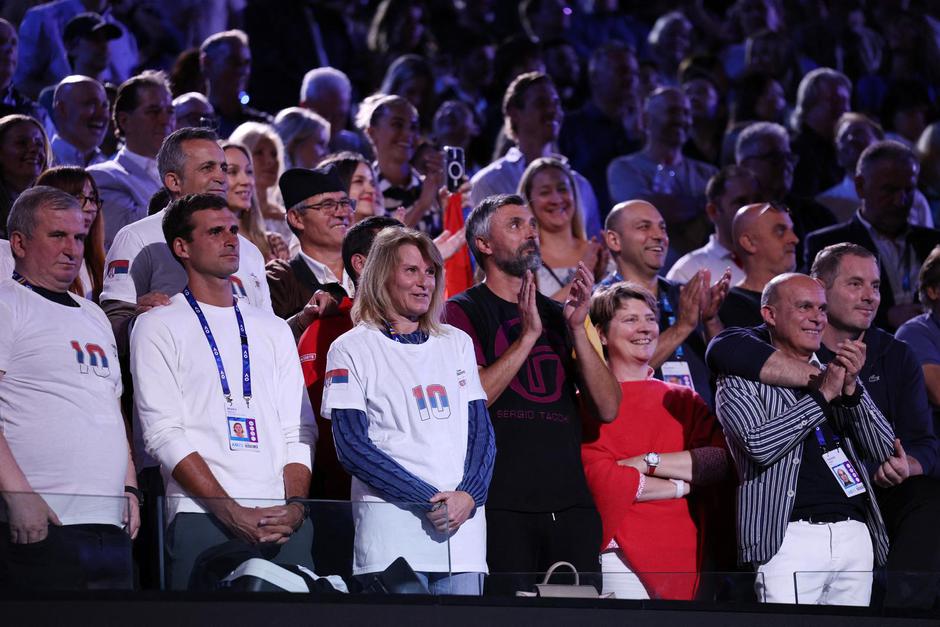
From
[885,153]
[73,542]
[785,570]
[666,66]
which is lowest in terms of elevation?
[785,570]

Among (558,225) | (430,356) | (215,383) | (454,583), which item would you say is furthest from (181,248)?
(558,225)

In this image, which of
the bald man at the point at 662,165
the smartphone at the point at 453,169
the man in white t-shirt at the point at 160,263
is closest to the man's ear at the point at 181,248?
the man in white t-shirt at the point at 160,263

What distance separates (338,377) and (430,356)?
0.35 metres

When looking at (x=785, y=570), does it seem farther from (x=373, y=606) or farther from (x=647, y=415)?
(x=373, y=606)

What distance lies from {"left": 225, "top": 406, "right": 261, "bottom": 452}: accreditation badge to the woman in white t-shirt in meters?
0.26

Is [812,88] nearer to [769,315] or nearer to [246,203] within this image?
[769,315]

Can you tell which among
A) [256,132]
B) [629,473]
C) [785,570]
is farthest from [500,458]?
[256,132]

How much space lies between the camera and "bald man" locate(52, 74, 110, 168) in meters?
7.58

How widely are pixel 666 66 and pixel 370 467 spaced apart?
8.58m

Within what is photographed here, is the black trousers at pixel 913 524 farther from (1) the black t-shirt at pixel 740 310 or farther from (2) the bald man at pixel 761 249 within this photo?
(2) the bald man at pixel 761 249

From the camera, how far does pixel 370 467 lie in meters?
4.85

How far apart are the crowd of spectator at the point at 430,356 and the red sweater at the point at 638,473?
0.04 ft

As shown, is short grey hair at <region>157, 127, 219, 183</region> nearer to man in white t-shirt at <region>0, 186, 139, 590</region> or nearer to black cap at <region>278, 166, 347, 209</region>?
black cap at <region>278, 166, 347, 209</region>

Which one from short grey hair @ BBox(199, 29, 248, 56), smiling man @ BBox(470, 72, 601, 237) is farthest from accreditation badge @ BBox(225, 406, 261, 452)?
short grey hair @ BBox(199, 29, 248, 56)
